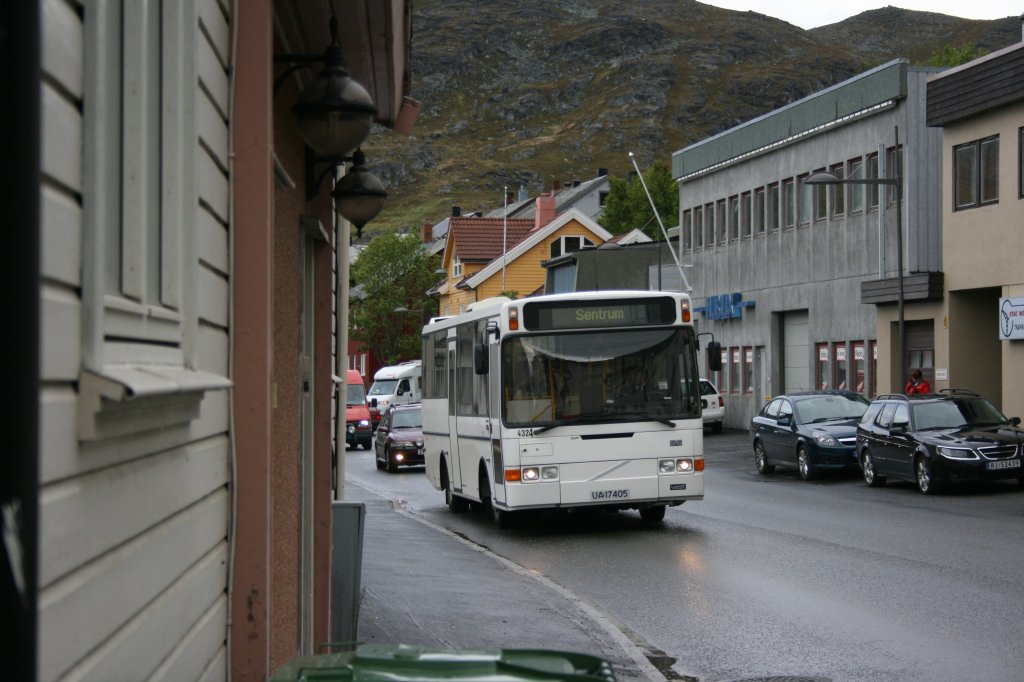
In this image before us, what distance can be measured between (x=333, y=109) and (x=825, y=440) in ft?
72.9

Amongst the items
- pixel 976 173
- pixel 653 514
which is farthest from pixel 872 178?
pixel 653 514

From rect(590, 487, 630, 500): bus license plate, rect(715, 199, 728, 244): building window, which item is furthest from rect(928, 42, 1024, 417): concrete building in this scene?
rect(715, 199, 728, 244): building window

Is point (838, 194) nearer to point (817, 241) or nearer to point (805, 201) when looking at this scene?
point (817, 241)

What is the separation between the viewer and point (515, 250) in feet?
286

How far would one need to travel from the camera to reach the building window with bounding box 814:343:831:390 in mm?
43469

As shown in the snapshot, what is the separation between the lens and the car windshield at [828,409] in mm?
28094

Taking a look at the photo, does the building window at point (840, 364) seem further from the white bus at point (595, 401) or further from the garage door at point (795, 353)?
the white bus at point (595, 401)

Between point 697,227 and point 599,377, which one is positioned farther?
point 697,227

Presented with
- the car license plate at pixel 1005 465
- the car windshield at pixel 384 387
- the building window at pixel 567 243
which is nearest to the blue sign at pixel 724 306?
the car windshield at pixel 384 387

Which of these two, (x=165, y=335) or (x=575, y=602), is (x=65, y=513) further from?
(x=575, y=602)

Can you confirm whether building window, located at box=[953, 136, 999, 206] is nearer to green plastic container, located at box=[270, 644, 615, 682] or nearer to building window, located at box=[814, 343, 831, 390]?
building window, located at box=[814, 343, 831, 390]

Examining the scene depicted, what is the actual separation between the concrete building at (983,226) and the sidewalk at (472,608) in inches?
760

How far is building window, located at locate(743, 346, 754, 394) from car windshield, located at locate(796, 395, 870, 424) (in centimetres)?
2042

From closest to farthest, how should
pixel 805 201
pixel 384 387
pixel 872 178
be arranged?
pixel 872 178 < pixel 805 201 < pixel 384 387
